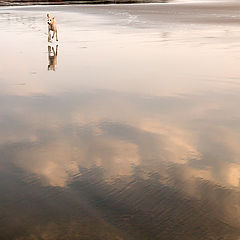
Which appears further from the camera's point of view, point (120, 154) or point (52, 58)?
point (52, 58)

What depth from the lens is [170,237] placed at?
3.34m

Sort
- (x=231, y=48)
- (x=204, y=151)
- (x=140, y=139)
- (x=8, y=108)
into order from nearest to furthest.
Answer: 1. (x=204, y=151)
2. (x=140, y=139)
3. (x=8, y=108)
4. (x=231, y=48)

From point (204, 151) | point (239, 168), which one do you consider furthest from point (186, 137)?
point (239, 168)

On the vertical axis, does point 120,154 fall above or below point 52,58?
above

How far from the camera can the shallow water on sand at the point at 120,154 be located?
3.58m

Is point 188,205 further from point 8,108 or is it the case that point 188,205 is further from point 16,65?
point 16,65

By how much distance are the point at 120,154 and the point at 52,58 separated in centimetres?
957

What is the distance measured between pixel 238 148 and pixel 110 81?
5.04 meters

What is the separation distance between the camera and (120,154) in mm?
5145

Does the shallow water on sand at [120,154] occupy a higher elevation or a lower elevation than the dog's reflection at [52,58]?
higher

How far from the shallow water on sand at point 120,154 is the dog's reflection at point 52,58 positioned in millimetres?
1035

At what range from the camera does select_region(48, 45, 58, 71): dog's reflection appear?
12.3 metres

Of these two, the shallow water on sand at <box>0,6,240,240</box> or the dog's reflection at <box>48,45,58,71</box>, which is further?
the dog's reflection at <box>48,45,58,71</box>

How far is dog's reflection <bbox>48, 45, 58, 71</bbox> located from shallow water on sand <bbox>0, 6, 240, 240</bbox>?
1035mm
